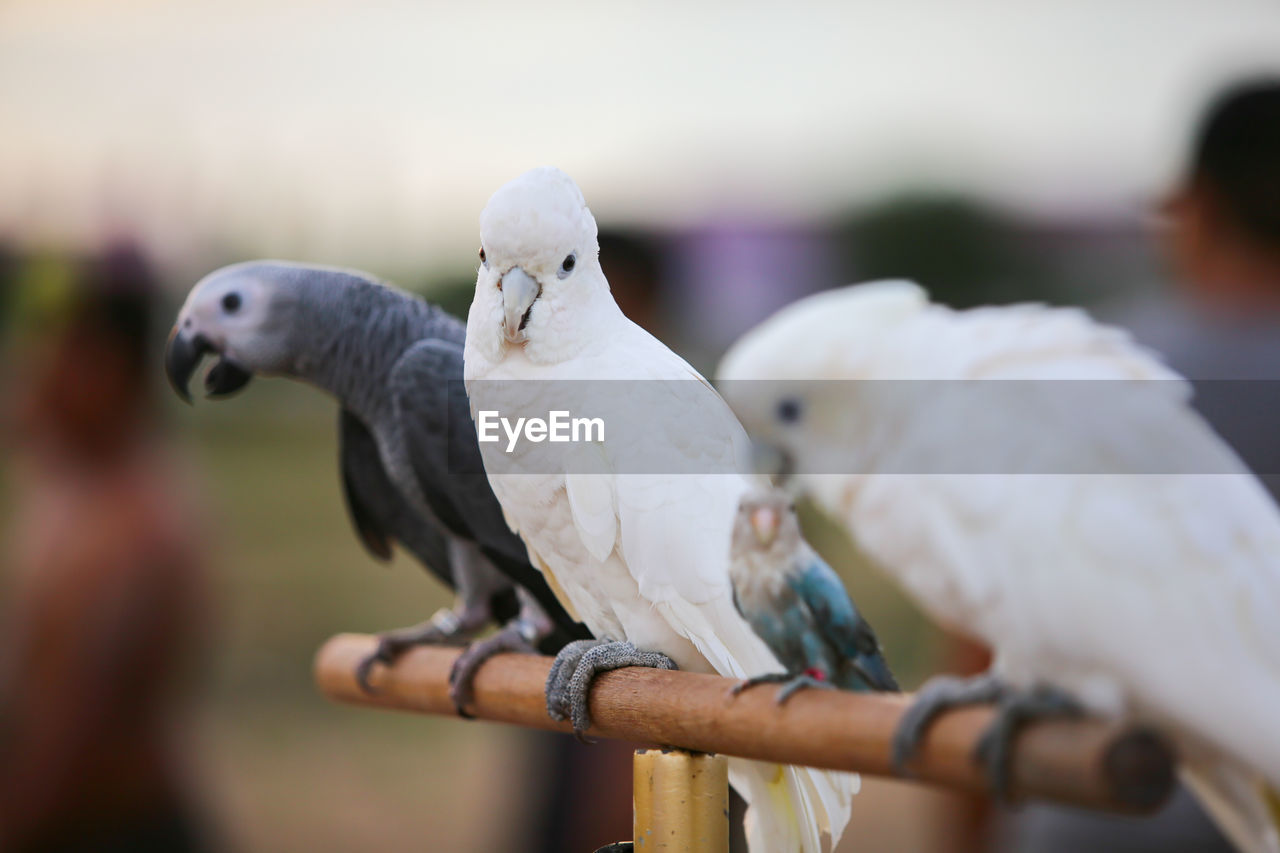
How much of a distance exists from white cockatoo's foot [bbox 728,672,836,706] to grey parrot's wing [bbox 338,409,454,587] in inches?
25.3

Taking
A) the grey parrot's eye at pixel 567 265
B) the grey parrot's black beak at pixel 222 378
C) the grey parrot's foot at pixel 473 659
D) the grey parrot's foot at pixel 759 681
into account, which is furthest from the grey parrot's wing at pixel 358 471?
the grey parrot's foot at pixel 759 681

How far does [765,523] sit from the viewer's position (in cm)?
60

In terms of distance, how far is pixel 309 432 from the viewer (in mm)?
3021

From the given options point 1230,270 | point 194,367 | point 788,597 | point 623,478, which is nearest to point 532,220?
point 623,478

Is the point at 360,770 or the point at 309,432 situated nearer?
the point at 309,432

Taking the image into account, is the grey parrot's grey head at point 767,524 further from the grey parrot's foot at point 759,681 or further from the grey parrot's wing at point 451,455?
the grey parrot's wing at point 451,455

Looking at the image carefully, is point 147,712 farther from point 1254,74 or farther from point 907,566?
point 1254,74

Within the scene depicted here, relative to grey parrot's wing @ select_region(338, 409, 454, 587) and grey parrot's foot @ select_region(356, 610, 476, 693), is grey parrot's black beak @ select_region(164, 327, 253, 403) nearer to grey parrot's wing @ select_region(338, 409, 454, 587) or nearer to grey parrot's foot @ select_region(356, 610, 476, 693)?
grey parrot's wing @ select_region(338, 409, 454, 587)

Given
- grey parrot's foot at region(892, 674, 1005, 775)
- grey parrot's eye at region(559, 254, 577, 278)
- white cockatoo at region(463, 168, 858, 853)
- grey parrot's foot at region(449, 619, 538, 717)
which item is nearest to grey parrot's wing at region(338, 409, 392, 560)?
grey parrot's foot at region(449, 619, 538, 717)

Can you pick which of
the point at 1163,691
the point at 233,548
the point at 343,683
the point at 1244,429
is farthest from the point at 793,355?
the point at 233,548

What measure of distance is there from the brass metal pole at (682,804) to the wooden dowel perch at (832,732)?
19 mm

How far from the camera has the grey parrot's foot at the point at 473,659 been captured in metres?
0.99

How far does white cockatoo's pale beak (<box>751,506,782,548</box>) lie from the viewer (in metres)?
0.60

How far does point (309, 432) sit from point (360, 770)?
1.33 metres
